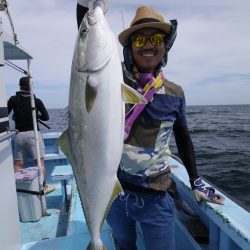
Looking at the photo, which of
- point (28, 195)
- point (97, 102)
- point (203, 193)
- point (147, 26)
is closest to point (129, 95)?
point (97, 102)

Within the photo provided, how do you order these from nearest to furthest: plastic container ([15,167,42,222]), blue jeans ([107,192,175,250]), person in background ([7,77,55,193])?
blue jeans ([107,192,175,250]), plastic container ([15,167,42,222]), person in background ([7,77,55,193])

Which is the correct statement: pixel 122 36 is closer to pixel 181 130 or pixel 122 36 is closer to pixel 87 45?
pixel 87 45

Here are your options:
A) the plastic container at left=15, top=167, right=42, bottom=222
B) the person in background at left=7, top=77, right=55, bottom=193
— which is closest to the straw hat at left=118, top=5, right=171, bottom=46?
the plastic container at left=15, top=167, right=42, bottom=222

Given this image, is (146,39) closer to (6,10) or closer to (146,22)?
(146,22)

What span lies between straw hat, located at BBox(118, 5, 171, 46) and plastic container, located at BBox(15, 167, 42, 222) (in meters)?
3.11

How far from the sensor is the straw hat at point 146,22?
2154 millimetres

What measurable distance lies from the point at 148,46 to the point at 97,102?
0.75 meters

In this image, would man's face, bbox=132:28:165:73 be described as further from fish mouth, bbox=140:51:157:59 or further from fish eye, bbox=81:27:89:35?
fish eye, bbox=81:27:89:35

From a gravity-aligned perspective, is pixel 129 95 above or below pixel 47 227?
above

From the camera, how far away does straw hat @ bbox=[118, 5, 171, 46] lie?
7.07 feet

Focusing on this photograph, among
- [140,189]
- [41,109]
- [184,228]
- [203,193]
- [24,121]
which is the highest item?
[41,109]

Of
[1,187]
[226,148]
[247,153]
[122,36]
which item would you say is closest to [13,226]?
[1,187]

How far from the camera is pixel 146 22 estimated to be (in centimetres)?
217

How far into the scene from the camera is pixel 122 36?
2.28m
